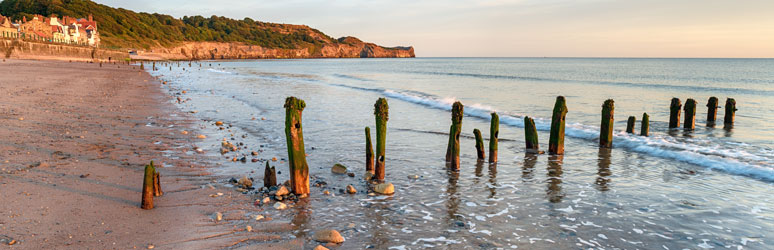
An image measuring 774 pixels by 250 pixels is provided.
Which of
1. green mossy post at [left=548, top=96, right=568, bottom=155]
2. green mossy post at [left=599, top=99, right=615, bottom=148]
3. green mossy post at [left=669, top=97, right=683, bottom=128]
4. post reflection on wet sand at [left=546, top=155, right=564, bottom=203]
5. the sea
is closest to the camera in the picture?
the sea

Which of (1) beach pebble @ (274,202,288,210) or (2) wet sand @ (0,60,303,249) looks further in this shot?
(1) beach pebble @ (274,202,288,210)

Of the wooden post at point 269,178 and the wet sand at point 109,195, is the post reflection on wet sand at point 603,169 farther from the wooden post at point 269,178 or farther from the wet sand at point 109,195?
the wet sand at point 109,195

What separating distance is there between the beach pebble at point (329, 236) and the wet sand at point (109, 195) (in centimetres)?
35

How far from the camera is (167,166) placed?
11.0 m

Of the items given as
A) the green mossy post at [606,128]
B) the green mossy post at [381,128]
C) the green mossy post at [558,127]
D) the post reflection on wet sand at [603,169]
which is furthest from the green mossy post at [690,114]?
the green mossy post at [381,128]

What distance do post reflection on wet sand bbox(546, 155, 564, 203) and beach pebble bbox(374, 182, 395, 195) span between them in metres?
3.35

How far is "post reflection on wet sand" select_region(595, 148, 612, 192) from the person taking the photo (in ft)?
36.3

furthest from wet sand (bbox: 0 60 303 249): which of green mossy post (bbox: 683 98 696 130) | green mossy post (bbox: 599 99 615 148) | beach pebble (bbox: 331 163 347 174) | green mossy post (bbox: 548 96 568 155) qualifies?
green mossy post (bbox: 683 98 696 130)

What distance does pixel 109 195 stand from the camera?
8375 millimetres

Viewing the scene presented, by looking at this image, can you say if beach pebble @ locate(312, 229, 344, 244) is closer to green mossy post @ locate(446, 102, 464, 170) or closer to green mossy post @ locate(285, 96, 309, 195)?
green mossy post @ locate(285, 96, 309, 195)

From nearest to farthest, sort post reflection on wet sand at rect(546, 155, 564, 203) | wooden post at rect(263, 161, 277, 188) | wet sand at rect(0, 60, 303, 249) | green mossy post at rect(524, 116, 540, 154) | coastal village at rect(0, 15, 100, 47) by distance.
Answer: wet sand at rect(0, 60, 303, 249) < wooden post at rect(263, 161, 277, 188) < post reflection on wet sand at rect(546, 155, 564, 203) < green mossy post at rect(524, 116, 540, 154) < coastal village at rect(0, 15, 100, 47)

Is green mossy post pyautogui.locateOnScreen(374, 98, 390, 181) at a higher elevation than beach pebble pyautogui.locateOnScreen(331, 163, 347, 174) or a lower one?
higher

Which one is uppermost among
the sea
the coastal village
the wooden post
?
the coastal village

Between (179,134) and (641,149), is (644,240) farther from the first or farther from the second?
(179,134)
